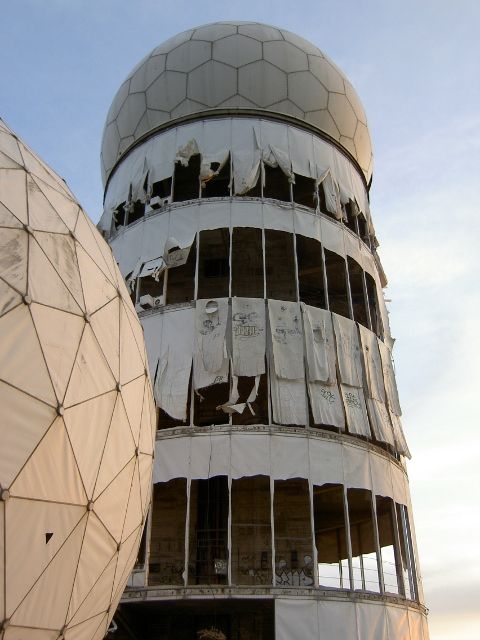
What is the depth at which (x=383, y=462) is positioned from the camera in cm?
2392

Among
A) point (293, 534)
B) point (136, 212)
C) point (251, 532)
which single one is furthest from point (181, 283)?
point (293, 534)

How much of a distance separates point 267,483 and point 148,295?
8050 mm

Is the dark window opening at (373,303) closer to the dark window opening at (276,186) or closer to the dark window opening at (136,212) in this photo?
the dark window opening at (276,186)

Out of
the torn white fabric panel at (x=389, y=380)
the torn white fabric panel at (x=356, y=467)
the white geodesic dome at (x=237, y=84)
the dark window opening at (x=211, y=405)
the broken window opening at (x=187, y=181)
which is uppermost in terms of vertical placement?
the white geodesic dome at (x=237, y=84)

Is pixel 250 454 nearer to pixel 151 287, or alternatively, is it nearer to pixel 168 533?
pixel 168 533

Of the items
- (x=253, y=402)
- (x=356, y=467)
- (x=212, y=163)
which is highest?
(x=212, y=163)

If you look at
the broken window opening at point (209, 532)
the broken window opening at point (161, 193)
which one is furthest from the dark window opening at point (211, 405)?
the broken window opening at point (161, 193)

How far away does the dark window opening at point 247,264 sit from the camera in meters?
27.5

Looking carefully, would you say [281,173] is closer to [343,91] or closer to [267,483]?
[343,91]

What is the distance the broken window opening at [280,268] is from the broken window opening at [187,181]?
4082mm

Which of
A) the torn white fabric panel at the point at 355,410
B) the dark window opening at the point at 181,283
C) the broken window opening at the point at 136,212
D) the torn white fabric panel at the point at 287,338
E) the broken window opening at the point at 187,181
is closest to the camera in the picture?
the torn white fabric panel at the point at 355,410

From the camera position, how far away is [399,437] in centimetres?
2533

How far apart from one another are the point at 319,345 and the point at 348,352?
Result: 48.8 inches

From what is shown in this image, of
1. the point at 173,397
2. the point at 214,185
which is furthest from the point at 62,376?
the point at 214,185
